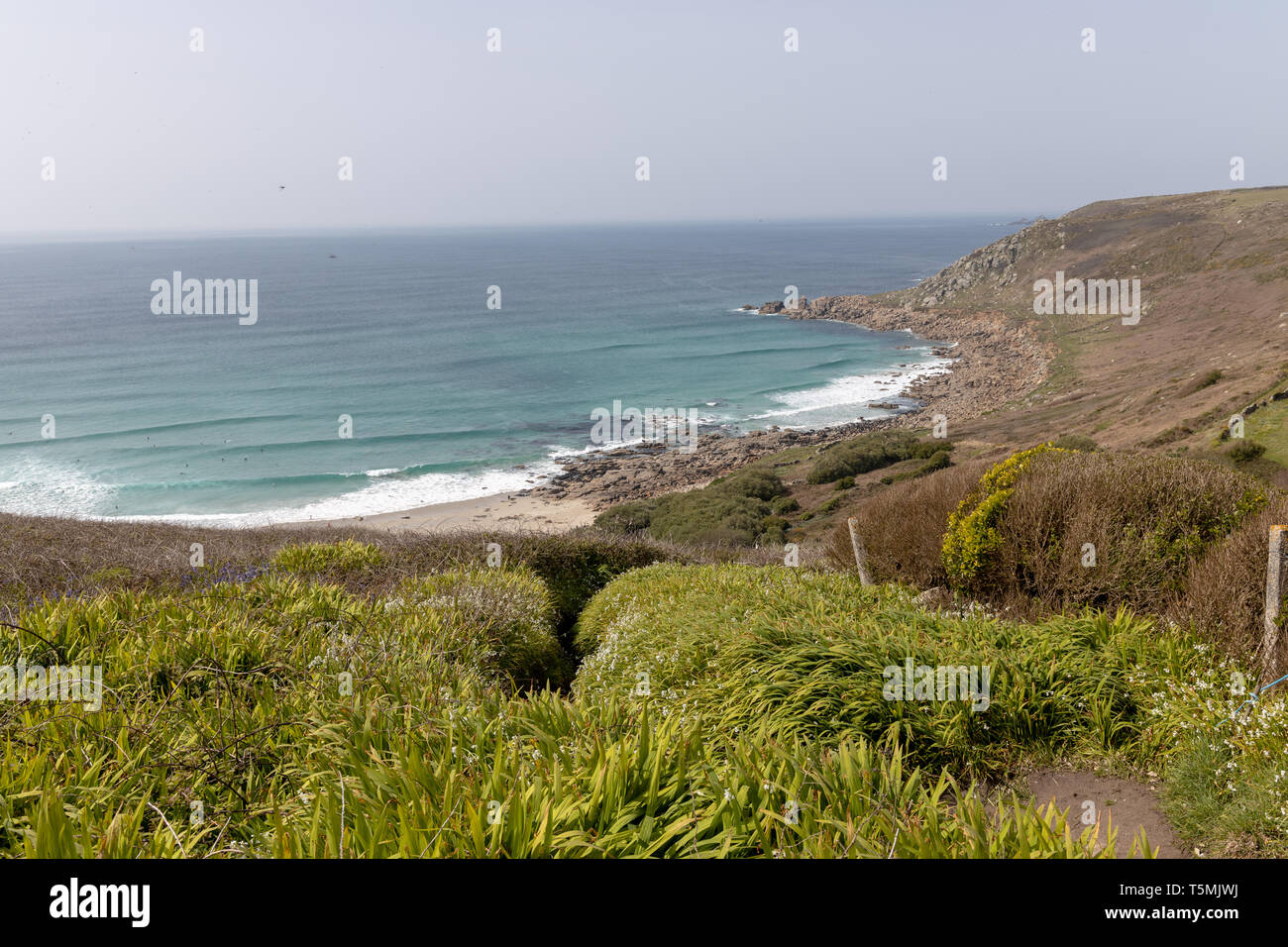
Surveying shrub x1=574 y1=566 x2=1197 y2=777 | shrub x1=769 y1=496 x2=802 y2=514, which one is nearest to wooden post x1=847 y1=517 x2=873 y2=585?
shrub x1=574 y1=566 x2=1197 y2=777

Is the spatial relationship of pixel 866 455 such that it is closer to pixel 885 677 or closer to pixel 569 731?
pixel 885 677

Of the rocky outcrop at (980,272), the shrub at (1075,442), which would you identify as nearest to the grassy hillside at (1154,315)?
the rocky outcrop at (980,272)

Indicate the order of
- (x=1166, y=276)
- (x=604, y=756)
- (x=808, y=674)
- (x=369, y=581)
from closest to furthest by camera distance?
(x=604, y=756)
(x=808, y=674)
(x=369, y=581)
(x=1166, y=276)

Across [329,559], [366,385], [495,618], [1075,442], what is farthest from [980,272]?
[495,618]

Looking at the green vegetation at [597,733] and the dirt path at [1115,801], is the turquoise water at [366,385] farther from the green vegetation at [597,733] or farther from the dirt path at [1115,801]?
the dirt path at [1115,801]

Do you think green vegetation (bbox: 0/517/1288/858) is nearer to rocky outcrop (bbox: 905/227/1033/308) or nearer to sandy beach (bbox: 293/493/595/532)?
sandy beach (bbox: 293/493/595/532)
